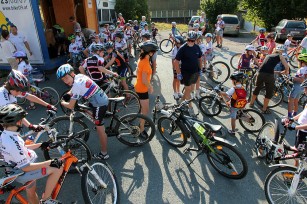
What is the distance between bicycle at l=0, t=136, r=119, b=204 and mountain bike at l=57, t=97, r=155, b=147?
4.16ft

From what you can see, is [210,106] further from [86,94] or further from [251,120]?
[86,94]

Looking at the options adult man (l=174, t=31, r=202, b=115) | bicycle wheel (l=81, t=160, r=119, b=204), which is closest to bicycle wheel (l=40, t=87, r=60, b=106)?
adult man (l=174, t=31, r=202, b=115)

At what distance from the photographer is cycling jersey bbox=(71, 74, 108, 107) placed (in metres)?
4.09

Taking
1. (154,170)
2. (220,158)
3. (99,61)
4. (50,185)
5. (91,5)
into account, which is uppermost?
(91,5)

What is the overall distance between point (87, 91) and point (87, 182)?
1622 millimetres

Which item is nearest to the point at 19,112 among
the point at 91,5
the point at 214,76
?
the point at 214,76

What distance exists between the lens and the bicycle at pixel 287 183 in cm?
331

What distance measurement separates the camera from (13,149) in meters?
2.72

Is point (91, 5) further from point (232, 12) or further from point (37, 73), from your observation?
point (232, 12)

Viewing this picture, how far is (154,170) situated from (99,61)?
11.1 feet

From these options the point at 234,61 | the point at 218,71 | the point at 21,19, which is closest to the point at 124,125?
the point at 218,71

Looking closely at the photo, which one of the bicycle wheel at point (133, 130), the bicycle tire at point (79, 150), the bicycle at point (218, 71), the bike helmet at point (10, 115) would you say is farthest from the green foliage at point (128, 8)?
the bike helmet at point (10, 115)

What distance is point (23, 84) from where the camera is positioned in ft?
13.4

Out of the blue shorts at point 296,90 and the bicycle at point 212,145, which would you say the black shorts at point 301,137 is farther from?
the blue shorts at point 296,90
